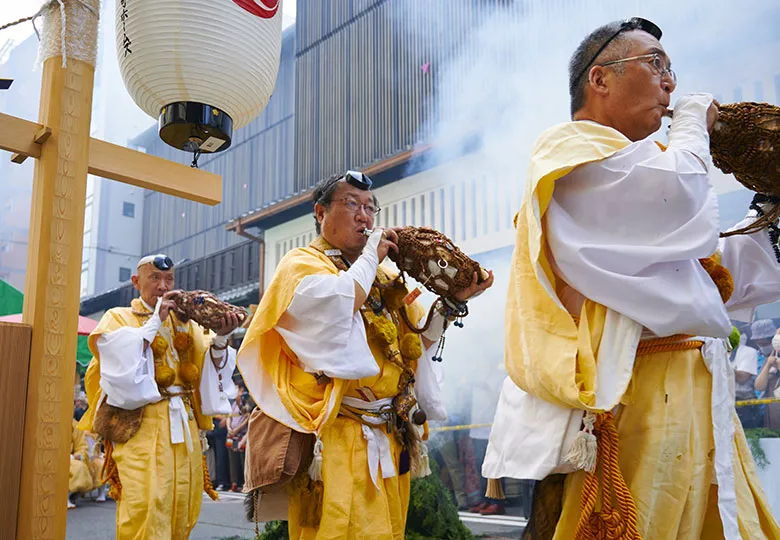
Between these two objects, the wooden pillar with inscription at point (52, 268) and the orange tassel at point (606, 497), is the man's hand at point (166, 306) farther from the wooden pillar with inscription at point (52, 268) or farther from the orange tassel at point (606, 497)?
the orange tassel at point (606, 497)

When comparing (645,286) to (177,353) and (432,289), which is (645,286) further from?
(177,353)

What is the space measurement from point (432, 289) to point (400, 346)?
323 millimetres

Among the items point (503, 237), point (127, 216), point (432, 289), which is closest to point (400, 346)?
point (432, 289)

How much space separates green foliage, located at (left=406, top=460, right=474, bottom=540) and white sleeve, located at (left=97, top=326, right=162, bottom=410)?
1.97 metres

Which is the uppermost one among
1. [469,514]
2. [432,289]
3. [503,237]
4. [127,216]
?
[127,216]

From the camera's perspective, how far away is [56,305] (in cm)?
271

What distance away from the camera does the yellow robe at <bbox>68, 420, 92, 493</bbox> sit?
33.1 feet

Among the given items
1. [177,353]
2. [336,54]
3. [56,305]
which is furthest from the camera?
[336,54]

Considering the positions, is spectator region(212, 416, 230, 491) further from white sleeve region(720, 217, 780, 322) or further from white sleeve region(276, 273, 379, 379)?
white sleeve region(720, 217, 780, 322)

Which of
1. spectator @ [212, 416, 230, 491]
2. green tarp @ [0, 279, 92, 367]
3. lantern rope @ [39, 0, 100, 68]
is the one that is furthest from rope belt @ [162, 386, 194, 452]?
spectator @ [212, 416, 230, 491]

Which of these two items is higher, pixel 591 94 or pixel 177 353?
pixel 591 94

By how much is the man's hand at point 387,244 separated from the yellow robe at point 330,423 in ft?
0.73

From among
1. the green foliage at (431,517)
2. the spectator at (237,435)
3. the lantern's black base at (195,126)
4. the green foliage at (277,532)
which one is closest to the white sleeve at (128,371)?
the green foliage at (277,532)

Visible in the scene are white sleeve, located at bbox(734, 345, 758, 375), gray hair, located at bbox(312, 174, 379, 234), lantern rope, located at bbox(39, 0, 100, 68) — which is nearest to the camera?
lantern rope, located at bbox(39, 0, 100, 68)
